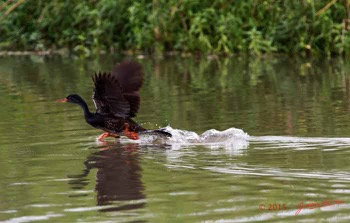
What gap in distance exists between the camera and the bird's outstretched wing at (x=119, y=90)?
37.6ft

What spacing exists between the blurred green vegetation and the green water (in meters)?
4.87

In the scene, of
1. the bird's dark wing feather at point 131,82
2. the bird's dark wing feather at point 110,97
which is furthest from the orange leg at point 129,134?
the bird's dark wing feather at point 131,82

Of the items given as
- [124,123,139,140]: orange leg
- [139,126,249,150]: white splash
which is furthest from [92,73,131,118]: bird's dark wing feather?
[139,126,249,150]: white splash

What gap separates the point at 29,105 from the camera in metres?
15.9

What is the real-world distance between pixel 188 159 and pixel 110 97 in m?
1.94

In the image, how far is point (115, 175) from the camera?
31.2ft

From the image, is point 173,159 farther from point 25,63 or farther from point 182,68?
point 25,63

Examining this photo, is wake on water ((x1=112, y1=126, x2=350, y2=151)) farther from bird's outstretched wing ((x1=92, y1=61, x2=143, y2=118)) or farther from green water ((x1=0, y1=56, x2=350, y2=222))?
bird's outstretched wing ((x1=92, y1=61, x2=143, y2=118))

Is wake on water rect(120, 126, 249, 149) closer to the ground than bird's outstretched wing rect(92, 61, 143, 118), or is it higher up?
closer to the ground

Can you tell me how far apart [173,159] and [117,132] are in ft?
5.75

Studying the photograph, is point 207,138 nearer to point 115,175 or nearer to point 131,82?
point 131,82

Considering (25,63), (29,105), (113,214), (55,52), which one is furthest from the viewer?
(55,52)

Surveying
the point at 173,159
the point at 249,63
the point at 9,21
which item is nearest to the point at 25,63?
the point at 9,21

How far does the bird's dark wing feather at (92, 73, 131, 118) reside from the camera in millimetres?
11445
